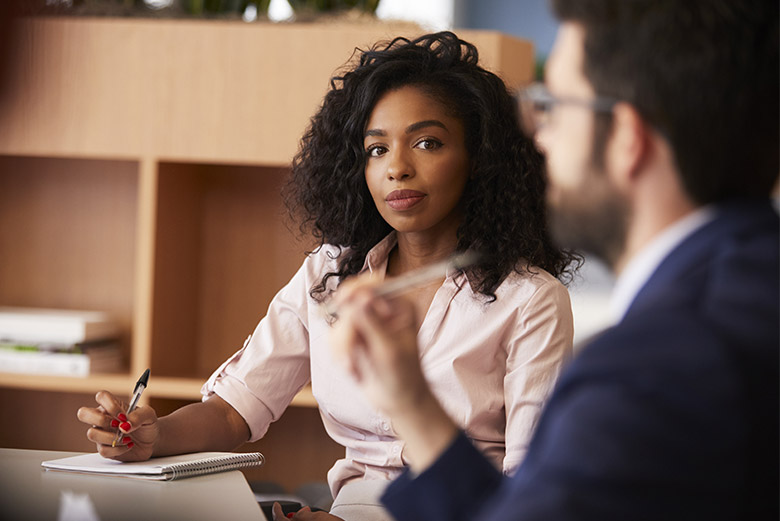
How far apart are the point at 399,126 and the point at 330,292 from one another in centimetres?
34

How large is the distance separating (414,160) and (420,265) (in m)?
0.21

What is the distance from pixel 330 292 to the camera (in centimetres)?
175

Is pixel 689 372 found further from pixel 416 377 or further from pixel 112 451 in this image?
pixel 112 451

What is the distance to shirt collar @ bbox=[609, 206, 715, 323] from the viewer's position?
80cm

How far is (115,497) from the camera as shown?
1168 mm

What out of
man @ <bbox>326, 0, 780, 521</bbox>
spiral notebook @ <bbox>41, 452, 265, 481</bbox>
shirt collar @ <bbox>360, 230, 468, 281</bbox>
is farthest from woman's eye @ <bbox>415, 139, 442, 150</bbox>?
man @ <bbox>326, 0, 780, 521</bbox>

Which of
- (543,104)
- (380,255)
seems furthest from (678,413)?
(380,255)

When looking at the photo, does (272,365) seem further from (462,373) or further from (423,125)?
(423,125)

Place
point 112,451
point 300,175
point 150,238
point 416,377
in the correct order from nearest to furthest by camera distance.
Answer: point 416,377, point 112,451, point 300,175, point 150,238

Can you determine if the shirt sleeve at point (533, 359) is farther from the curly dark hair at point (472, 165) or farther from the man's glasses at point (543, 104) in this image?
the man's glasses at point (543, 104)

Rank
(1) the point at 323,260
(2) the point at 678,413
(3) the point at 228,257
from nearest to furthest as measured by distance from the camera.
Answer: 1. (2) the point at 678,413
2. (1) the point at 323,260
3. (3) the point at 228,257

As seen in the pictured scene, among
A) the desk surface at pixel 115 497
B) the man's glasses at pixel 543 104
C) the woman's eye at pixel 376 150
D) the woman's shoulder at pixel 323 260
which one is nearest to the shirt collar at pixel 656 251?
the man's glasses at pixel 543 104

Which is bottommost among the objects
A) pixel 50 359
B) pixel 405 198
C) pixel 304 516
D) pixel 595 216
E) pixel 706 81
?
pixel 50 359

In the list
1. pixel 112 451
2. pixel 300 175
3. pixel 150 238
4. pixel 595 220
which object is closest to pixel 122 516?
pixel 112 451
